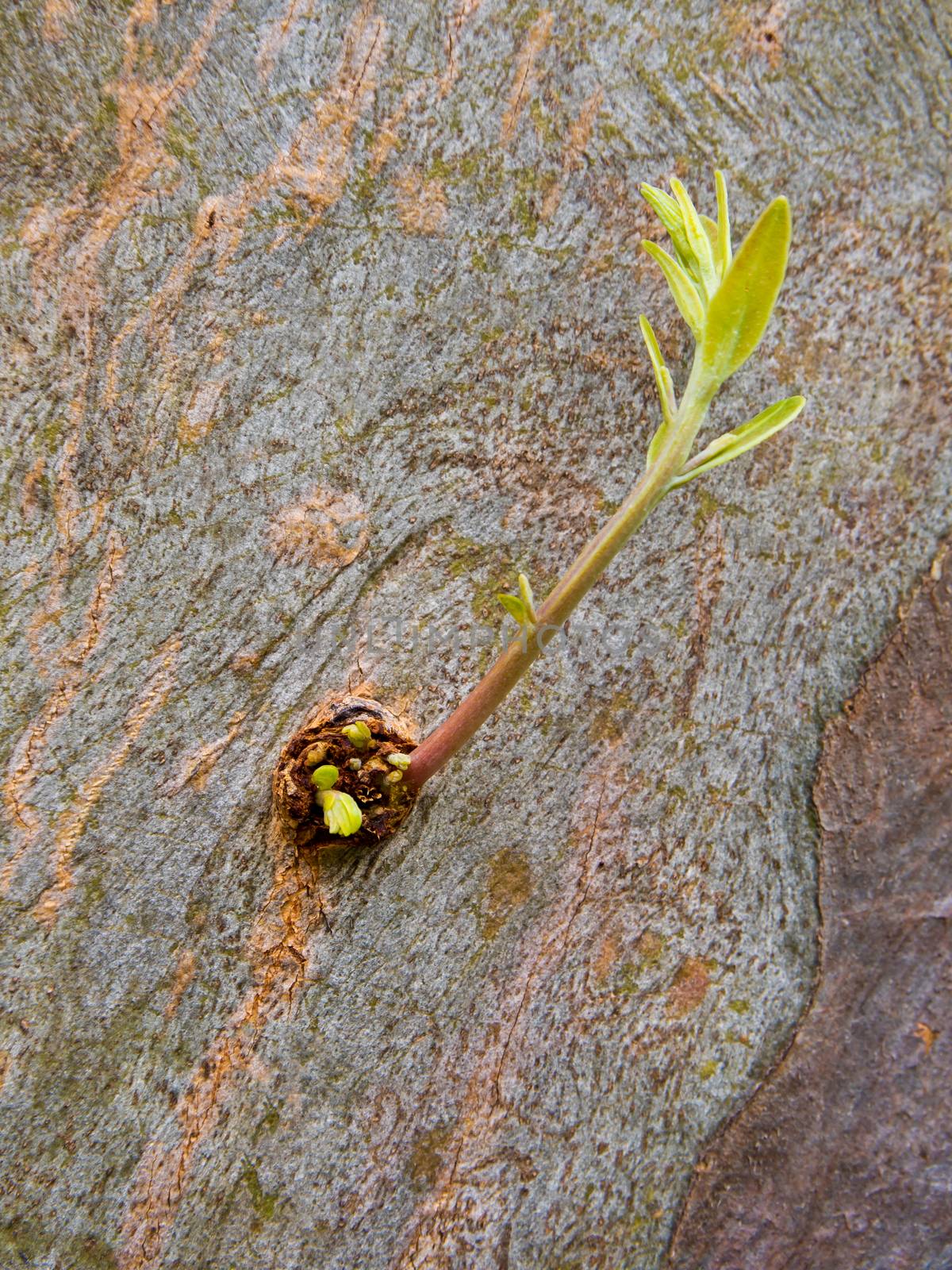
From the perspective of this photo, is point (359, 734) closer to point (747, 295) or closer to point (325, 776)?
point (325, 776)

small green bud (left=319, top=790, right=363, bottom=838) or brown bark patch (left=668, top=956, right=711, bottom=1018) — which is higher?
small green bud (left=319, top=790, right=363, bottom=838)

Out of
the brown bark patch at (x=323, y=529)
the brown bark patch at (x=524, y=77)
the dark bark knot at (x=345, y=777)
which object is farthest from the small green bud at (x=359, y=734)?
the brown bark patch at (x=524, y=77)

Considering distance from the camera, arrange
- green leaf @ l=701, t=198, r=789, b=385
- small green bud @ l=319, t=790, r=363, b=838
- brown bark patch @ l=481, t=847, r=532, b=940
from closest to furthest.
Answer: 1. green leaf @ l=701, t=198, r=789, b=385
2. small green bud @ l=319, t=790, r=363, b=838
3. brown bark patch @ l=481, t=847, r=532, b=940

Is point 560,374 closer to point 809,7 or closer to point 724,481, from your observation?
point 724,481

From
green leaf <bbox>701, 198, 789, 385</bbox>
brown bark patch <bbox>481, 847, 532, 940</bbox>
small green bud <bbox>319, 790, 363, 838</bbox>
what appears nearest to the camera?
green leaf <bbox>701, 198, 789, 385</bbox>

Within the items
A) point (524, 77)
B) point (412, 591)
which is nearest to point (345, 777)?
point (412, 591)

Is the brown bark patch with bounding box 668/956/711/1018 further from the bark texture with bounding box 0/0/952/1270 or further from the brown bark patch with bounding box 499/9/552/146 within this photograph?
the brown bark patch with bounding box 499/9/552/146

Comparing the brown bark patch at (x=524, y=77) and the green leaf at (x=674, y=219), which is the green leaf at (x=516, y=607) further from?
the brown bark patch at (x=524, y=77)

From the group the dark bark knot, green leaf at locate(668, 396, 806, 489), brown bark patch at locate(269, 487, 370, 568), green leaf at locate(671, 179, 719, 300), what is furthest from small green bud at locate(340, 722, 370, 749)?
green leaf at locate(671, 179, 719, 300)
